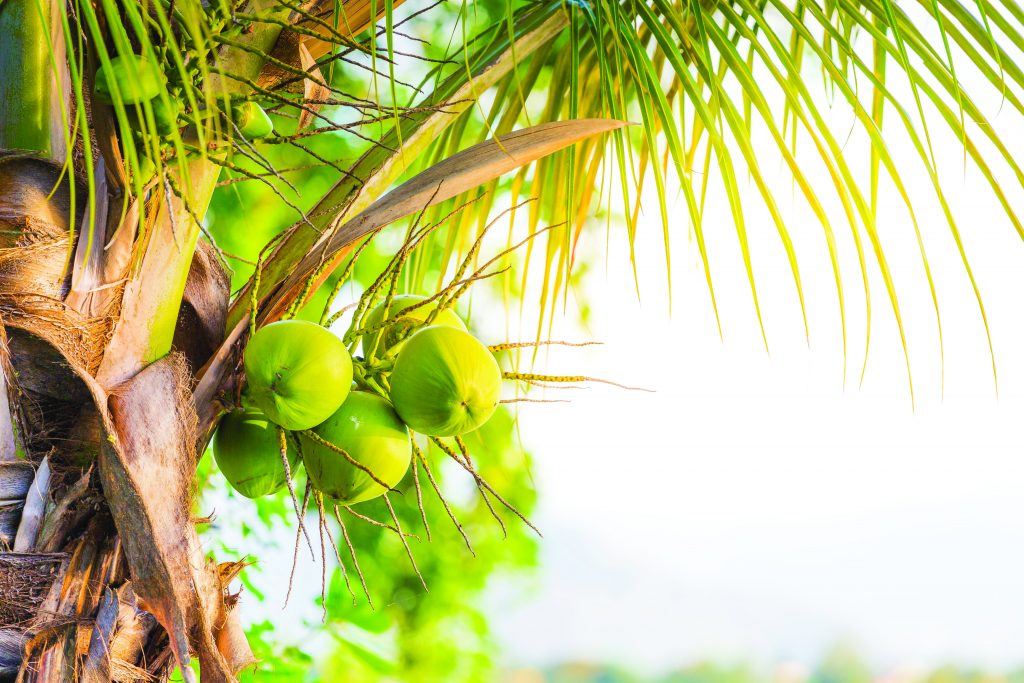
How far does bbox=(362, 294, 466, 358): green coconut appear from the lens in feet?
2.03

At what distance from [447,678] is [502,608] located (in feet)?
0.76

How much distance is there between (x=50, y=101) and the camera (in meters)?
0.62

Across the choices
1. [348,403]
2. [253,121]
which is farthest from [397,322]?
[253,121]

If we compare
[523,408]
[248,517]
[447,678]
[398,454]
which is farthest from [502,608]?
[398,454]

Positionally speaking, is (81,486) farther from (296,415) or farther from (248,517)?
(248,517)

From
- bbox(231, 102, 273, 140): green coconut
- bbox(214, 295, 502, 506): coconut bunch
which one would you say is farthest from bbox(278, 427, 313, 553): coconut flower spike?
bbox(231, 102, 273, 140): green coconut

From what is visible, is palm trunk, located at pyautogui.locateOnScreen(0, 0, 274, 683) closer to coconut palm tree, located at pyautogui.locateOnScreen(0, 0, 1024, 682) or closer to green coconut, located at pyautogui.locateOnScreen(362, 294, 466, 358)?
coconut palm tree, located at pyautogui.locateOnScreen(0, 0, 1024, 682)

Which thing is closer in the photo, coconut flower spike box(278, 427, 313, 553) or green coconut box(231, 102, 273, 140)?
coconut flower spike box(278, 427, 313, 553)

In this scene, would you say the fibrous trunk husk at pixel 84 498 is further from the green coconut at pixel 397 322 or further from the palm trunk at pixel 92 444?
the green coconut at pixel 397 322

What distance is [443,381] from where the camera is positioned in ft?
1.80

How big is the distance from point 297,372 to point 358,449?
0.24 feet

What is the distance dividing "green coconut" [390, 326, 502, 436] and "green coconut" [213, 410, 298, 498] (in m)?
0.10

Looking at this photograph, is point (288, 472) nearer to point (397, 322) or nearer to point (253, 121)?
point (397, 322)

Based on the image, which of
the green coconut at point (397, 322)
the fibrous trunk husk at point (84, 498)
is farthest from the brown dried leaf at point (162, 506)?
the green coconut at point (397, 322)
